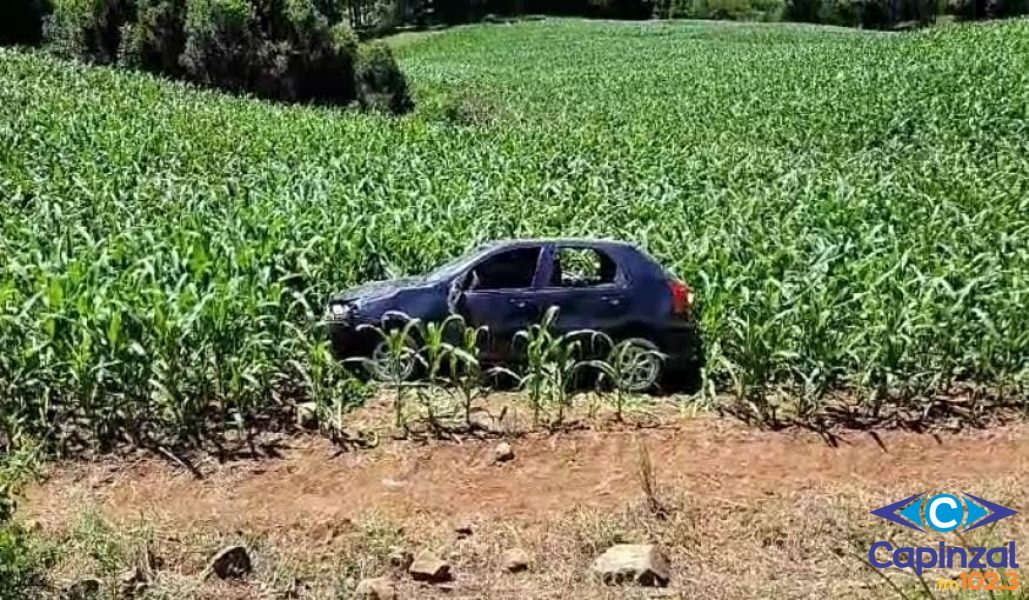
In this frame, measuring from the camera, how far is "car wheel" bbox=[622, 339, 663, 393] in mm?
8414

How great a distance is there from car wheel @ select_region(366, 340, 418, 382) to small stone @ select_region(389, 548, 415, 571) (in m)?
1.99

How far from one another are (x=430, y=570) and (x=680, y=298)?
3585 mm

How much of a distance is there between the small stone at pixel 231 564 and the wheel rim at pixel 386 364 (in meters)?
2.20

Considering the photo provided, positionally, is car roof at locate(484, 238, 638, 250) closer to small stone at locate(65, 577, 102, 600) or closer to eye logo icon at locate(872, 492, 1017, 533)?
eye logo icon at locate(872, 492, 1017, 533)

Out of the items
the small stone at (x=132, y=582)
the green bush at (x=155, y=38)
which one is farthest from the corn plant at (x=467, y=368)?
the green bush at (x=155, y=38)

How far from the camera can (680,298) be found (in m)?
8.67

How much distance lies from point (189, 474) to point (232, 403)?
2.77ft

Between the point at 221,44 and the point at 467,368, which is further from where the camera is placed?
the point at 221,44

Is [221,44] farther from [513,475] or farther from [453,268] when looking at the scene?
[513,475]

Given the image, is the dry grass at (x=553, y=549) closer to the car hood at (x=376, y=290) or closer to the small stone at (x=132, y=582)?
the small stone at (x=132, y=582)

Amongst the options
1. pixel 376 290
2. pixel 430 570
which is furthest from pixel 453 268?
pixel 430 570

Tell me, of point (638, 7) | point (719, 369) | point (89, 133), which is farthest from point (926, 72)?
point (638, 7)

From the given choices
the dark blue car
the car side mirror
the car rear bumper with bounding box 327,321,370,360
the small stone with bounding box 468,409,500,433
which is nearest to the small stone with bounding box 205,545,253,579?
the small stone with bounding box 468,409,500,433

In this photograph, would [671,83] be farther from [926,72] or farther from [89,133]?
[89,133]
